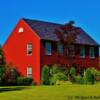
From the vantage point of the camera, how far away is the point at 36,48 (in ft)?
209

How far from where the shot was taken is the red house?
2514 inches

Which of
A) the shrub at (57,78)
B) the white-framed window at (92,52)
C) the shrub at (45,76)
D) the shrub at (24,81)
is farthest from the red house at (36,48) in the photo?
the shrub at (57,78)

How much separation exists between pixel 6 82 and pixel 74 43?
1188 cm

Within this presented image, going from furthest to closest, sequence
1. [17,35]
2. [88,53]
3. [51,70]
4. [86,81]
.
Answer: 1. [88,53]
2. [17,35]
3. [51,70]
4. [86,81]

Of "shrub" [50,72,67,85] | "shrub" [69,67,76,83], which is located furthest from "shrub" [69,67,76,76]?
"shrub" [50,72,67,85]

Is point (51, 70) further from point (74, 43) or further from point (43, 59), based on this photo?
point (74, 43)

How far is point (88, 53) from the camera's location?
7175 centimetres

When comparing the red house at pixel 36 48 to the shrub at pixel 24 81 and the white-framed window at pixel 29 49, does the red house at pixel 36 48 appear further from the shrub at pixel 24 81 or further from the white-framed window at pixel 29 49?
the shrub at pixel 24 81

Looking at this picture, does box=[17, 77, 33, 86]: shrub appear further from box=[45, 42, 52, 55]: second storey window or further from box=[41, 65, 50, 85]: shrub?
box=[45, 42, 52, 55]: second storey window

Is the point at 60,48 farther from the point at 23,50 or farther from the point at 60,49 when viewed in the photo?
the point at 23,50

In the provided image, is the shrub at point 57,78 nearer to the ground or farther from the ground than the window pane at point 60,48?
nearer to the ground

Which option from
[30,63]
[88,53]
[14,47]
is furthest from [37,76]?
[88,53]

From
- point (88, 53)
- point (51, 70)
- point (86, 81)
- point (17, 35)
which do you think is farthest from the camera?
point (88, 53)

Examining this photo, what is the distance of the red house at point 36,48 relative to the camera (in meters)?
63.8
